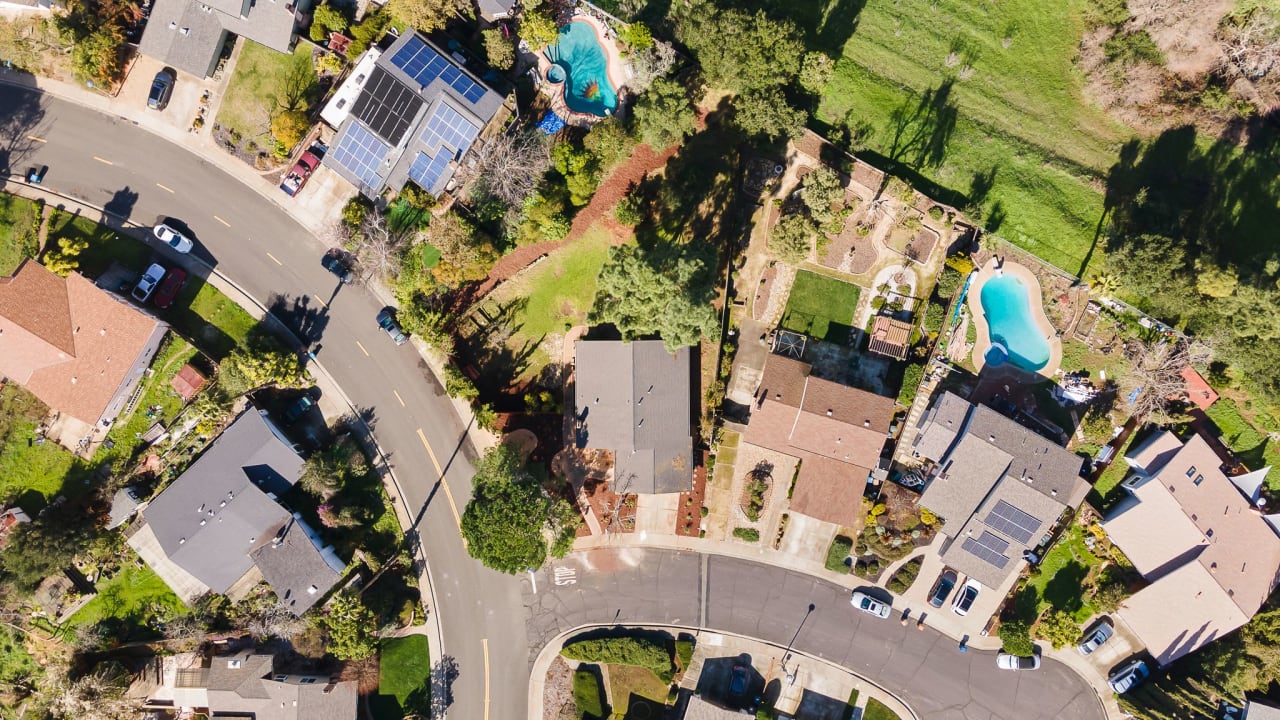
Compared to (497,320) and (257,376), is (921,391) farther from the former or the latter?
(257,376)

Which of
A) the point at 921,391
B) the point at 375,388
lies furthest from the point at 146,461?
the point at 921,391

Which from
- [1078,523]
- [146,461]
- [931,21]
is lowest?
[146,461]

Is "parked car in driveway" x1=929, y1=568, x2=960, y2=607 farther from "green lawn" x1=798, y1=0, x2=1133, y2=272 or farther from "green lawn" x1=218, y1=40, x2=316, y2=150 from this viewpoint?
"green lawn" x1=218, y1=40, x2=316, y2=150

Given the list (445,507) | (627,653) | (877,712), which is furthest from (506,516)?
(877,712)

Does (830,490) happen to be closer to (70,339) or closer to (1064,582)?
(1064,582)

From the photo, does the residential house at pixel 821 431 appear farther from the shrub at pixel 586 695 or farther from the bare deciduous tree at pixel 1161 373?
the shrub at pixel 586 695

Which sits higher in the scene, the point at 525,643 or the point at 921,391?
the point at 921,391

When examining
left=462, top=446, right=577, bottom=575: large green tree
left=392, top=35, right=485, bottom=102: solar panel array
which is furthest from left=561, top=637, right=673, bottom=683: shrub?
left=392, top=35, right=485, bottom=102: solar panel array
